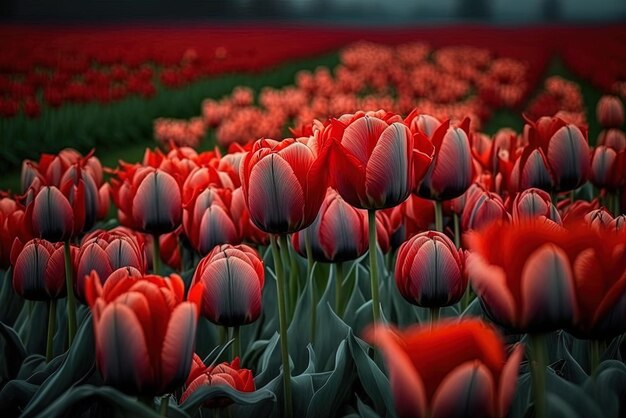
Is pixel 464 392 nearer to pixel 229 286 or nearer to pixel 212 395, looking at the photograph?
pixel 212 395

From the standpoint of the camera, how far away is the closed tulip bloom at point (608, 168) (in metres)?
1.74

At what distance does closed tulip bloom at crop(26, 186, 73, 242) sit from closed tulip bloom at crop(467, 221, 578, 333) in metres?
0.90

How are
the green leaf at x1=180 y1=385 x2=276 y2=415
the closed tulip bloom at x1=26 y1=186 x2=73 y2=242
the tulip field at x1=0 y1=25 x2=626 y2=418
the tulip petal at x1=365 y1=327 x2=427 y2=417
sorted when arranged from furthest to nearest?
the closed tulip bloom at x1=26 y1=186 x2=73 y2=242 → the green leaf at x1=180 y1=385 x2=276 y2=415 → the tulip field at x1=0 y1=25 x2=626 y2=418 → the tulip petal at x1=365 y1=327 x2=427 y2=417

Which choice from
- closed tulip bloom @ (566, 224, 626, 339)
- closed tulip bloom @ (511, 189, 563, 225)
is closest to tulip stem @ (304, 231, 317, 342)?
closed tulip bloom @ (511, 189, 563, 225)

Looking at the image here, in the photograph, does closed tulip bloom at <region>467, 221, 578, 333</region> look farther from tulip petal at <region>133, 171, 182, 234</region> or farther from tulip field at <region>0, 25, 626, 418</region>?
tulip petal at <region>133, 171, 182, 234</region>

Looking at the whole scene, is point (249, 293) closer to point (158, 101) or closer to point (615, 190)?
point (615, 190)

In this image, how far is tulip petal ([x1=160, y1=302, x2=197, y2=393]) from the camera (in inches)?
31.0

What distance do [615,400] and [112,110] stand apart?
24.0 ft

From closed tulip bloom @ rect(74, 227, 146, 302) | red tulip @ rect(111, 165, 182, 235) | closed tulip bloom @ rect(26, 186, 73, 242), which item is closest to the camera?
closed tulip bloom @ rect(74, 227, 146, 302)

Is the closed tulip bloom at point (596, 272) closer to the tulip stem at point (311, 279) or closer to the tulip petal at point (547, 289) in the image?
the tulip petal at point (547, 289)

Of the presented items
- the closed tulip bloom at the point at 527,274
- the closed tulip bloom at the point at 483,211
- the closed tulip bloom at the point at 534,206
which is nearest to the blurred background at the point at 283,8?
the closed tulip bloom at the point at 483,211

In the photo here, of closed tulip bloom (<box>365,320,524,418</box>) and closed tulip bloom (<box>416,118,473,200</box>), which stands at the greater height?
closed tulip bloom (<box>416,118,473,200</box>)

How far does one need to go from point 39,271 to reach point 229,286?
1.41ft

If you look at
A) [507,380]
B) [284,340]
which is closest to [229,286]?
[284,340]
